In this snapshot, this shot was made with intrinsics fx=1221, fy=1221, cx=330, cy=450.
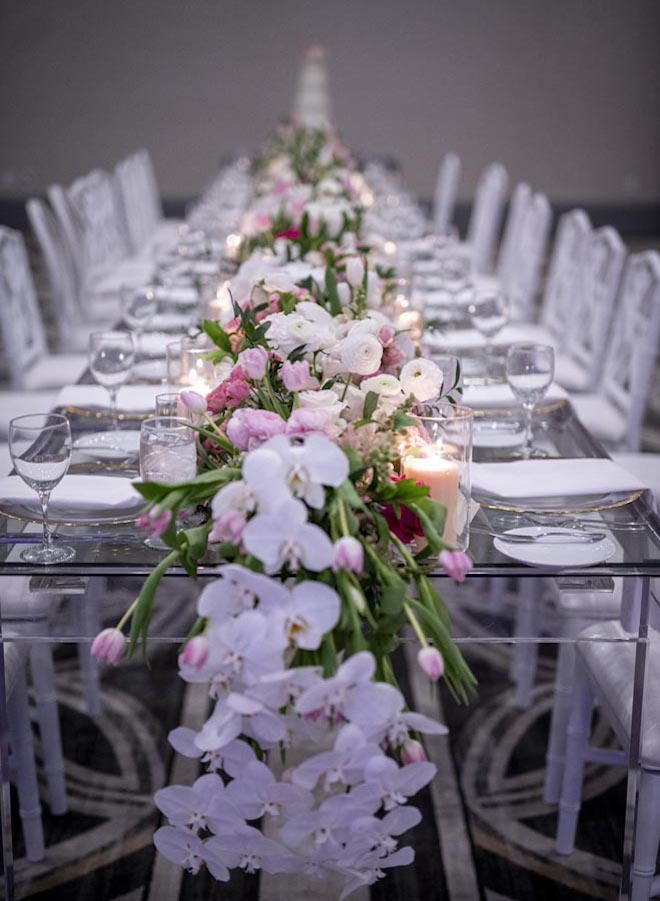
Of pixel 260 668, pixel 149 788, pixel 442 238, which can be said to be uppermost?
pixel 260 668

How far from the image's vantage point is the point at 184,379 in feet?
7.02

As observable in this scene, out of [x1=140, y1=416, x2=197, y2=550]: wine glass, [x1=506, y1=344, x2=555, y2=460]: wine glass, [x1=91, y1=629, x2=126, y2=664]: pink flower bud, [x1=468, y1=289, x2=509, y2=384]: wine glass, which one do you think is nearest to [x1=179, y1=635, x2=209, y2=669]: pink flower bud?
[x1=91, y1=629, x2=126, y2=664]: pink flower bud

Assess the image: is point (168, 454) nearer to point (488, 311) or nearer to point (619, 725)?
point (619, 725)

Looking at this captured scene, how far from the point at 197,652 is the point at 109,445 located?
1.01 metres

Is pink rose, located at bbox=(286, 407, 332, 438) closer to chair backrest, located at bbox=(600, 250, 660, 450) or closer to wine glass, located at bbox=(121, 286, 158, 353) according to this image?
wine glass, located at bbox=(121, 286, 158, 353)

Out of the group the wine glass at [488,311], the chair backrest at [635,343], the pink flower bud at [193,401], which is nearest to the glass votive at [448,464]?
the pink flower bud at [193,401]

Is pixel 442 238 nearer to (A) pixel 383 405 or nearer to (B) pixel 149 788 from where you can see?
(B) pixel 149 788

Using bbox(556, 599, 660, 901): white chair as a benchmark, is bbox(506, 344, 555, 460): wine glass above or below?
above

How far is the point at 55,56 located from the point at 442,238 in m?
7.43

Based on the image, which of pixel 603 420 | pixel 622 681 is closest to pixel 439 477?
pixel 622 681

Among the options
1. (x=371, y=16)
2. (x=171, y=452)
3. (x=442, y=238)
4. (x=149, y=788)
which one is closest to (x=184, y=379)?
(x=171, y=452)

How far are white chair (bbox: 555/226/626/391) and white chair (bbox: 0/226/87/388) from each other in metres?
1.42

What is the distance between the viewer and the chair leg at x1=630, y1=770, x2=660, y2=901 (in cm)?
175

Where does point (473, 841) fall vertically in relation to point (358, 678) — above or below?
below
